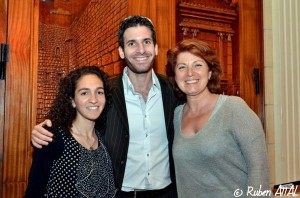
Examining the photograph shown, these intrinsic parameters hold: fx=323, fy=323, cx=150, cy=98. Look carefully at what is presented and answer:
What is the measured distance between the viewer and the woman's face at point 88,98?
4.84 feet

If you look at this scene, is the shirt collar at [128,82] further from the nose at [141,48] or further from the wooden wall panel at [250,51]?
the wooden wall panel at [250,51]

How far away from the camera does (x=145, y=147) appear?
→ 1739mm

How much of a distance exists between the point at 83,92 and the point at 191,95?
1.82 ft

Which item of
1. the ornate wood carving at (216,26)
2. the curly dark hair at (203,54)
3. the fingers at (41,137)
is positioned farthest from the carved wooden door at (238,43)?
the fingers at (41,137)

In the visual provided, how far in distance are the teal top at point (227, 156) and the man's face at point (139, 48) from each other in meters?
0.47

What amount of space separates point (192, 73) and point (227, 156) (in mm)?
435

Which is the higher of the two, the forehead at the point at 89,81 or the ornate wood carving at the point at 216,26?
the ornate wood carving at the point at 216,26

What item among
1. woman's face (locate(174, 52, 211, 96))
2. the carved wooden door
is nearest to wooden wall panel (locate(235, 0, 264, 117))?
the carved wooden door

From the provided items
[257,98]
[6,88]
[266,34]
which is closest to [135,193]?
[6,88]

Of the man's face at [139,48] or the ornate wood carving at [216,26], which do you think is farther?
the ornate wood carving at [216,26]

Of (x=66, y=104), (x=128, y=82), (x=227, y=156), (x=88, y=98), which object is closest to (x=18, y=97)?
(x=66, y=104)

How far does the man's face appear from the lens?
5.70ft

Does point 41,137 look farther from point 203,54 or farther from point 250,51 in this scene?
point 250,51

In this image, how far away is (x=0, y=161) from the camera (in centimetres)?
163
